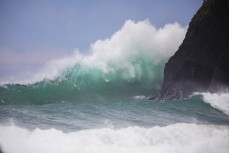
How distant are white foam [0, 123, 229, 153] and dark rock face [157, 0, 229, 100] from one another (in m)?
23.6

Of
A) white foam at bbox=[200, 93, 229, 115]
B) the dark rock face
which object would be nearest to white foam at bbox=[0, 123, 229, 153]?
white foam at bbox=[200, 93, 229, 115]

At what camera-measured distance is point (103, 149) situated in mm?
9211

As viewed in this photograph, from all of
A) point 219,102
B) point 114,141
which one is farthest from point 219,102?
point 114,141

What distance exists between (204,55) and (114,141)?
100ft

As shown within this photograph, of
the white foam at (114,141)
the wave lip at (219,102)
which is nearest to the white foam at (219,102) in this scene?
the wave lip at (219,102)

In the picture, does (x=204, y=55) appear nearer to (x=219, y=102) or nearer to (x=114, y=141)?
(x=219, y=102)

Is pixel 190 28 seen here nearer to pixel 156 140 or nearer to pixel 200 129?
pixel 200 129

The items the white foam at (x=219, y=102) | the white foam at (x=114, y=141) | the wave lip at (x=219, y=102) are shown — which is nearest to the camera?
the white foam at (x=114, y=141)

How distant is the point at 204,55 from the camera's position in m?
37.2

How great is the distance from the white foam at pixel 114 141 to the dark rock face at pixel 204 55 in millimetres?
23604

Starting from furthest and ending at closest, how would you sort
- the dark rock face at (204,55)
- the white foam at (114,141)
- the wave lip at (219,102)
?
the dark rock face at (204,55) < the wave lip at (219,102) < the white foam at (114,141)

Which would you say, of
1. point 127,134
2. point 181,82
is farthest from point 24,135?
point 181,82

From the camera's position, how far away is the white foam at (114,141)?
355 inches

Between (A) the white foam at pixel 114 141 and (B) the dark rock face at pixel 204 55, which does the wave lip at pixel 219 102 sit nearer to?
(B) the dark rock face at pixel 204 55
